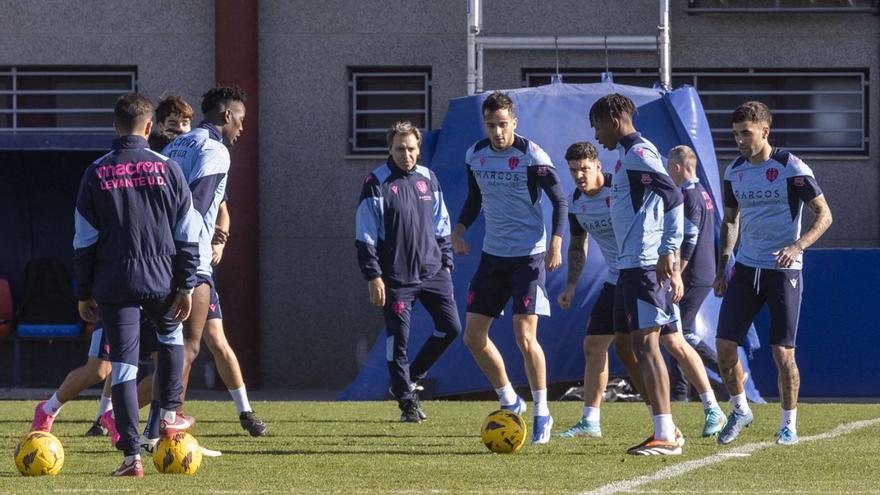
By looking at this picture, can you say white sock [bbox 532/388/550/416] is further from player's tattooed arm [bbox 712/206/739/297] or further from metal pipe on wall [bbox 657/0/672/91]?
metal pipe on wall [bbox 657/0/672/91]

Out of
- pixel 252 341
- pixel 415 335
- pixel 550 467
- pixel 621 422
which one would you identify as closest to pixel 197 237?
pixel 550 467

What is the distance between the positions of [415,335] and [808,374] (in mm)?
3729

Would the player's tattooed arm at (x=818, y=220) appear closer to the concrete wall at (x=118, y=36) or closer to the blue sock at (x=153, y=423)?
the blue sock at (x=153, y=423)

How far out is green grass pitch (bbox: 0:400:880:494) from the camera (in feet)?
23.7

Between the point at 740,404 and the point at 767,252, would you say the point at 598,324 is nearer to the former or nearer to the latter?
the point at 740,404

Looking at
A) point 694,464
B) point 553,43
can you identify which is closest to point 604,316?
point 694,464

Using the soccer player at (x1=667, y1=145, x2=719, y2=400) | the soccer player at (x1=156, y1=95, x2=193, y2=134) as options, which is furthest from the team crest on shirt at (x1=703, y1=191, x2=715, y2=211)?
the soccer player at (x1=156, y1=95, x2=193, y2=134)

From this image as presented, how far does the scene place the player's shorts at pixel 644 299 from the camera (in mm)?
8445

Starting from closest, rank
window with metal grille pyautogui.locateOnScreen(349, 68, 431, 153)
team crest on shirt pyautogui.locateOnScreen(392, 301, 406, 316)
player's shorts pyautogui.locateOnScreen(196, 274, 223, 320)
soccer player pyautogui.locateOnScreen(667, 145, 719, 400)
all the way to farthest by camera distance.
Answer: player's shorts pyautogui.locateOnScreen(196, 274, 223, 320), team crest on shirt pyautogui.locateOnScreen(392, 301, 406, 316), soccer player pyautogui.locateOnScreen(667, 145, 719, 400), window with metal grille pyautogui.locateOnScreen(349, 68, 431, 153)

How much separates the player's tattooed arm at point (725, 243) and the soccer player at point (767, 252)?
0.19m

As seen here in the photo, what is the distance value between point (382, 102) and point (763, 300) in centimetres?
855

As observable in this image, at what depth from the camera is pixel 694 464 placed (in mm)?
8141

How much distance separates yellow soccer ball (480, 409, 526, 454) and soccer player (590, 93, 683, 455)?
0.62m

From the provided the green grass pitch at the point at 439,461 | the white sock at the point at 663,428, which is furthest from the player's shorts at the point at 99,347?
the white sock at the point at 663,428
